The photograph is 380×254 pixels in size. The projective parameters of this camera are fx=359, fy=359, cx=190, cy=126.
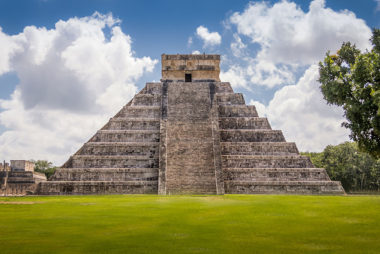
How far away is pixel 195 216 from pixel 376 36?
33.2ft

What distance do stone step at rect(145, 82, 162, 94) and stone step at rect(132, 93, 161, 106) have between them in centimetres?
128

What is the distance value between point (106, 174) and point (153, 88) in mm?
10605

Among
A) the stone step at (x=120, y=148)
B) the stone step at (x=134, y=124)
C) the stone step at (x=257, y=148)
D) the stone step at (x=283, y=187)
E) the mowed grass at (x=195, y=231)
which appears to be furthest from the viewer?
the stone step at (x=134, y=124)

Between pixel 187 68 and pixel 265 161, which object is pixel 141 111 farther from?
pixel 265 161

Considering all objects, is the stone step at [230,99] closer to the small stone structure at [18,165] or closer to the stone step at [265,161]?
the stone step at [265,161]

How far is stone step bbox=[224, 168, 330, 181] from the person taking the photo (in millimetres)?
20875

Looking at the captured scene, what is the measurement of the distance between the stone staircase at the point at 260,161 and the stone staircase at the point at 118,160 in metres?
4.57

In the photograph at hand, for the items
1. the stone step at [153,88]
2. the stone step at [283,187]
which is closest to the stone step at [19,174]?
the stone step at [153,88]

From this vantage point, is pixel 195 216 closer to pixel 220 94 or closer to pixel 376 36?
pixel 376 36

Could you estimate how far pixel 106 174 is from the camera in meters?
21.1

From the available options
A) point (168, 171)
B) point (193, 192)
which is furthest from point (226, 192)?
point (168, 171)

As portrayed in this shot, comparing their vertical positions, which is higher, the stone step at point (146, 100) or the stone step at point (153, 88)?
the stone step at point (153, 88)

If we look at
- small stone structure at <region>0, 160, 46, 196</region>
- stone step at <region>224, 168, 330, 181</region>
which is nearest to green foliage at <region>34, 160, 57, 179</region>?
small stone structure at <region>0, 160, 46, 196</region>

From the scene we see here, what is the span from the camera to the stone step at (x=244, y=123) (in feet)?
81.9
